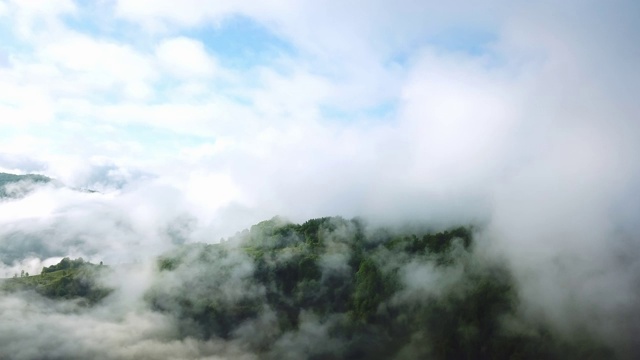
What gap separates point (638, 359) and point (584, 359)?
20.1 meters

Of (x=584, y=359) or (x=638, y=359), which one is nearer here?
(x=638, y=359)

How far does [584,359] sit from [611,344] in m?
13.4

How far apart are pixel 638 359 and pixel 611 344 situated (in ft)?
42.9

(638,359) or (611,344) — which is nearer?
(638,359)

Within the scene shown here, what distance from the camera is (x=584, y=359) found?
19912 cm

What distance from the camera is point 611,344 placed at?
199 m

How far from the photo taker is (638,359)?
611 feet
